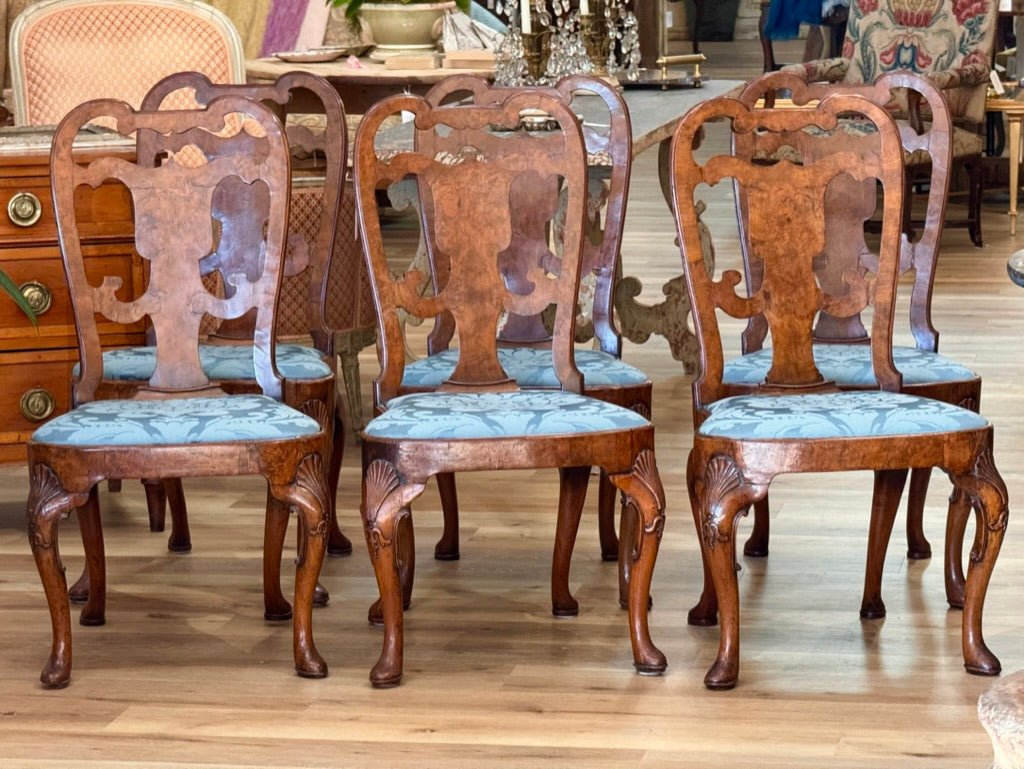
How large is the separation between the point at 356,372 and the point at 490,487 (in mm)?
701

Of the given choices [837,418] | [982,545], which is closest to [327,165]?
[837,418]

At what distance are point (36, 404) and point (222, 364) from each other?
61 centimetres

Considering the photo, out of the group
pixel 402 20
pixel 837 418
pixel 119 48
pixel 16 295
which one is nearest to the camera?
pixel 837 418

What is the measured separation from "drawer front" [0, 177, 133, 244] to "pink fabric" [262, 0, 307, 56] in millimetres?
4169

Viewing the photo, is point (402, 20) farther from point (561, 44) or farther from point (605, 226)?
point (605, 226)

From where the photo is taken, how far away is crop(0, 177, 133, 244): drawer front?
379 cm

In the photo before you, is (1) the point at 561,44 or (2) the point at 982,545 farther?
(1) the point at 561,44

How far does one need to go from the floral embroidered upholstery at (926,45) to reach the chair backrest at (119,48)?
4.02 m

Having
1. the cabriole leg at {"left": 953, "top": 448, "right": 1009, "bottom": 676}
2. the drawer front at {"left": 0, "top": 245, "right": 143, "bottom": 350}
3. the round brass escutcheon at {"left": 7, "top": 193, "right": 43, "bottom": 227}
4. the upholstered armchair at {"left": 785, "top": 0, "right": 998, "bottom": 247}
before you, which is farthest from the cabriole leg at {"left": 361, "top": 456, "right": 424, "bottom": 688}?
the upholstered armchair at {"left": 785, "top": 0, "right": 998, "bottom": 247}

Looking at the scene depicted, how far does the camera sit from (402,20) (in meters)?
6.04

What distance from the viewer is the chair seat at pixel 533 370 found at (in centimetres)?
337

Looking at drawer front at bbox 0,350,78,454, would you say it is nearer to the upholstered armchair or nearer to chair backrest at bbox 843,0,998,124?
the upholstered armchair

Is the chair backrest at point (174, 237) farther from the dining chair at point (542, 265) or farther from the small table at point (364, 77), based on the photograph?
the small table at point (364, 77)

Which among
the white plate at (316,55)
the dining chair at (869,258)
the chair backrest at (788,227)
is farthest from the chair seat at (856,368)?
the white plate at (316,55)
